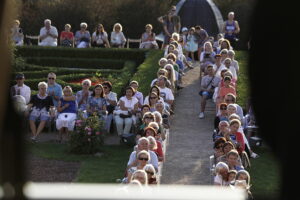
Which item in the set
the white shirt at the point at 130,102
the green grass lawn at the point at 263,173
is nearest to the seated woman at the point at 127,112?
the white shirt at the point at 130,102

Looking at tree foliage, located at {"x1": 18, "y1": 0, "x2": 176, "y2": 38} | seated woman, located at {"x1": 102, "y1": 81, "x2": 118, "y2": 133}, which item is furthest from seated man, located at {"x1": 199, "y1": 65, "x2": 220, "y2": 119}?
tree foliage, located at {"x1": 18, "y1": 0, "x2": 176, "y2": 38}

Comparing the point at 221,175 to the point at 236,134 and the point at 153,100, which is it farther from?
the point at 153,100

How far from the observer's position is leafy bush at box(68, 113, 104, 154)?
15508 millimetres

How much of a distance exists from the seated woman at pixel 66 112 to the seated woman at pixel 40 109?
1.11ft

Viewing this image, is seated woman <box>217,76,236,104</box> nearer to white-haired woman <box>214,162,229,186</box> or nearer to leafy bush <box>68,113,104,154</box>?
leafy bush <box>68,113,104,154</box>

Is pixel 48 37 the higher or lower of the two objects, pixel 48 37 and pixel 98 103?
the higher

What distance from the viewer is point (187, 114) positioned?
18594 millimetres

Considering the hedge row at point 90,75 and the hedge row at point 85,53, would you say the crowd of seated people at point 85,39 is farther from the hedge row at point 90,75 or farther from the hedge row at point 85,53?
the hedge row at point 90,75

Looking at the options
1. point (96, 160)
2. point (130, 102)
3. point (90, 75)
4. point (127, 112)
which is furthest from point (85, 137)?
point (90, 75)

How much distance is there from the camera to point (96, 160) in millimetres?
15102

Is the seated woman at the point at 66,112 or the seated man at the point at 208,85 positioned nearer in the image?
the seated woman at the point at 66,112

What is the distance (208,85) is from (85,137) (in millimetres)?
3699

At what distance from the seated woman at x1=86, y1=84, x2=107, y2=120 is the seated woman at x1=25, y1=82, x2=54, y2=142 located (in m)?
0.94

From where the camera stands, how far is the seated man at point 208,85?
17969mm
